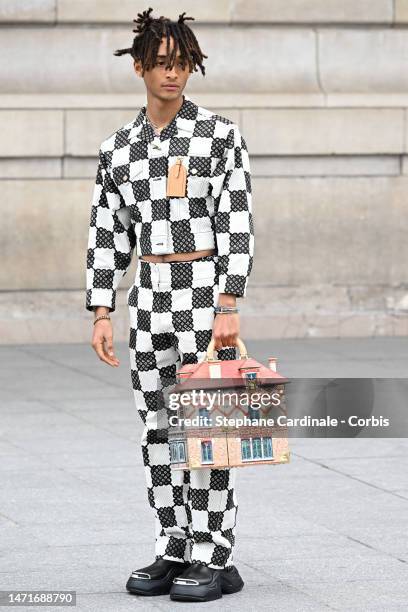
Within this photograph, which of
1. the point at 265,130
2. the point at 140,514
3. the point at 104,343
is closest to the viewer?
the point at 104,343

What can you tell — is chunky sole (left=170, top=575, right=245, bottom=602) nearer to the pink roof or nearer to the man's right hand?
the pink roof

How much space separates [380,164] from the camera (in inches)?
519

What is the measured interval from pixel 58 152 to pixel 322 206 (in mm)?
2279

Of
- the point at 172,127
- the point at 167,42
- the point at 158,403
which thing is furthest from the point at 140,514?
the point at 167,42

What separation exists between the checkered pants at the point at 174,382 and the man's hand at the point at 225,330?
7cm

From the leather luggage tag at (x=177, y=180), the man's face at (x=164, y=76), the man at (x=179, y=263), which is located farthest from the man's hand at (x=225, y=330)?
the man's face at (x=164, y=76)

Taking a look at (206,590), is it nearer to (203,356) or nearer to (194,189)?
(203,356)

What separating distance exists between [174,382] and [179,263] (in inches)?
16.4

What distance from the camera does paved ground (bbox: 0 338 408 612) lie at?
5.27 m

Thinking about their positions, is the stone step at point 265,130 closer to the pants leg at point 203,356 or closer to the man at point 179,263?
the man at point 179,263

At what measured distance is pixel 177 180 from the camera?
16.9ft

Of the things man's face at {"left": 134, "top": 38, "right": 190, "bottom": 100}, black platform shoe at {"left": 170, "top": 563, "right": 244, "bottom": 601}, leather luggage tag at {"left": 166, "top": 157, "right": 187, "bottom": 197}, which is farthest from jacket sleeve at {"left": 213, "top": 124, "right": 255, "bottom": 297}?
black platform shoe at {"left": 170, "top": 563, "right": 244, "bottom": 601}

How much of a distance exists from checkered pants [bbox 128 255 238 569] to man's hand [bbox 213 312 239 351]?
7 cm

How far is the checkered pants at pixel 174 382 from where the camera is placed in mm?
5195
